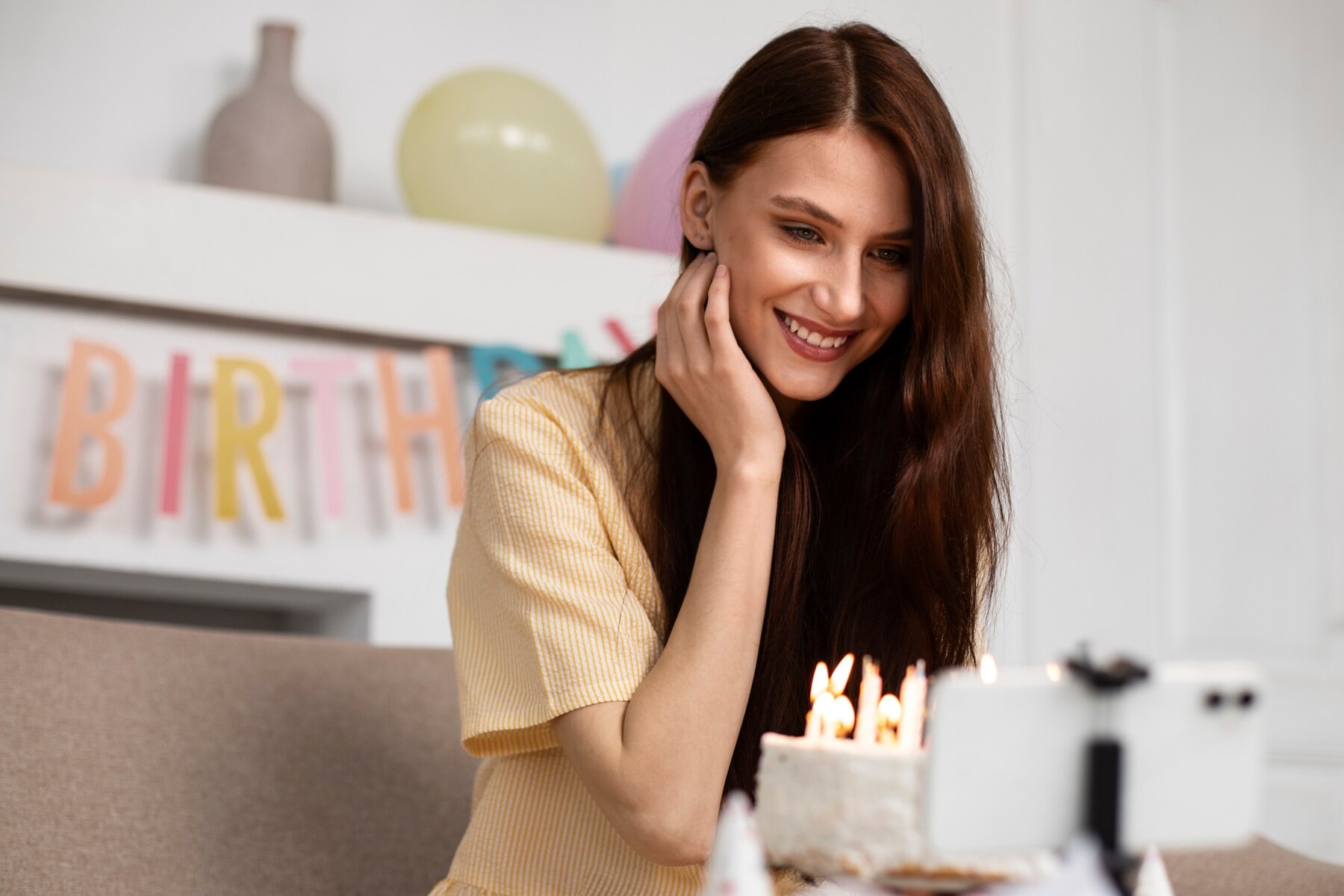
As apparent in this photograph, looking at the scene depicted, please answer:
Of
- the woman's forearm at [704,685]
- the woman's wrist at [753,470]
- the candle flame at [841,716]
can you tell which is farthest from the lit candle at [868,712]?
the woman's wrist at [753,470]

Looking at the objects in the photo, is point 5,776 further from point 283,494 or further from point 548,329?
point 548,329

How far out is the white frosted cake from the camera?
684 mm

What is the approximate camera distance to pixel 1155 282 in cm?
321

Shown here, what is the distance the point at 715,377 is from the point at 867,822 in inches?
27.1

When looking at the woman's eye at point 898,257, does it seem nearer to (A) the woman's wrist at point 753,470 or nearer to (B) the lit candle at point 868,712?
(A) the woman's wrist at point 753,470

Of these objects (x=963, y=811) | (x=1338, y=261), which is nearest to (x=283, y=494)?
(x=963, y=811)

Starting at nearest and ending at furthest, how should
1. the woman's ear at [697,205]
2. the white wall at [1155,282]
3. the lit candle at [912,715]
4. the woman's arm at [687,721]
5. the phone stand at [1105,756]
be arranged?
the phone stand at [1105,756], the lit candle at [912,715], the woman's arm at [687,721], the woman's ear at [697,205], the white wall at [1155,282]

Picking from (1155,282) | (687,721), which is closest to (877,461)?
(687,721)

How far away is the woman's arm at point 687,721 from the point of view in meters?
1.10

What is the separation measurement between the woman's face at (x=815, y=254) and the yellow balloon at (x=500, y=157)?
1.08 metres

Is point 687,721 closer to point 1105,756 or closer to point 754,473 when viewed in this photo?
point 754,473

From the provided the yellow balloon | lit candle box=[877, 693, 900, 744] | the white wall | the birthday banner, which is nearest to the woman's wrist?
lit candle box=[877, 693, 900, 744]

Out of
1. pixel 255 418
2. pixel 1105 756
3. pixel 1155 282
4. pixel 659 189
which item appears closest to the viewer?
pixel 1105 756

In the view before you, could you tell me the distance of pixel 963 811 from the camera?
62cm
